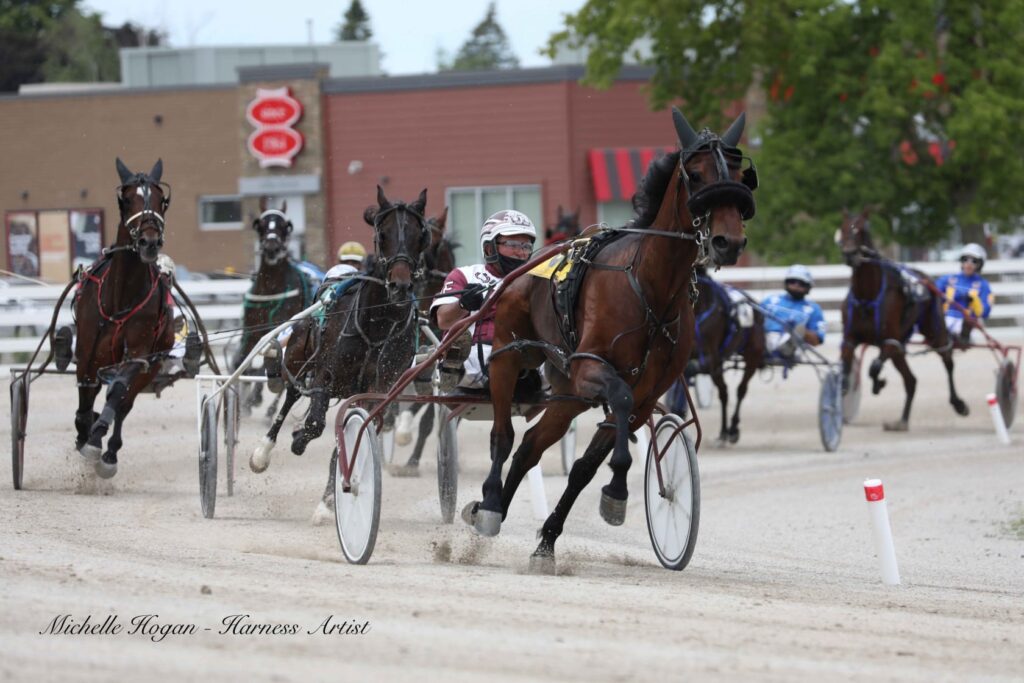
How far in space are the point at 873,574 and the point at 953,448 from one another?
25.9ft

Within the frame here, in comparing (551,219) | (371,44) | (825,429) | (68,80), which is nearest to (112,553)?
(825,429)

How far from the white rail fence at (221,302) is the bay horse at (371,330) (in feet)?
38.5

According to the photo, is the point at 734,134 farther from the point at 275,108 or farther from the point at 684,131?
the point at 275,108

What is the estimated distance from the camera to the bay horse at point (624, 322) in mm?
7848

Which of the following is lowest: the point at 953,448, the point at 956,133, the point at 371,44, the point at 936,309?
the point at 953,448

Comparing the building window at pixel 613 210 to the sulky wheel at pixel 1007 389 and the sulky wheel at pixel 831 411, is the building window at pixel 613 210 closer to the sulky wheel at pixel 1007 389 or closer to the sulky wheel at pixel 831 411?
the sulky wheel at pixel 1007 389

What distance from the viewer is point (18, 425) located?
11953mm

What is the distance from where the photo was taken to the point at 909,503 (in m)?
13.6

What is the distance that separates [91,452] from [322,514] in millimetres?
2062

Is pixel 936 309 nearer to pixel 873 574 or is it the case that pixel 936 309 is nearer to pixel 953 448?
pixel 953 448

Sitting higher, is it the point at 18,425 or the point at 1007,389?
the point at 18,425

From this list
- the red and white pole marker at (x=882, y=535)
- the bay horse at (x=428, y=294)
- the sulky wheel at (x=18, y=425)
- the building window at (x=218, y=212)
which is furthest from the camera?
the building window at (x=218, y=212)

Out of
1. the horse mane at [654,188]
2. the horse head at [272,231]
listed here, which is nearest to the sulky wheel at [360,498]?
the horse mane at [654,188]

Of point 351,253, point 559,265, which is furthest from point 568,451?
point 559,265
